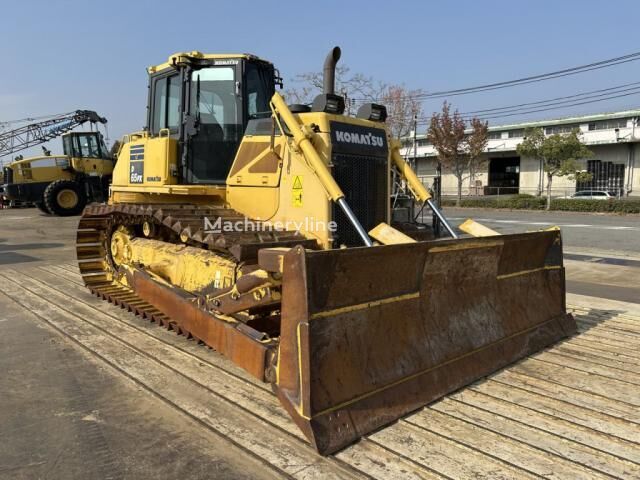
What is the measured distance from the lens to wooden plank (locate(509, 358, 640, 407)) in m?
3.74

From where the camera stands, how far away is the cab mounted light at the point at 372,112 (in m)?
5.57

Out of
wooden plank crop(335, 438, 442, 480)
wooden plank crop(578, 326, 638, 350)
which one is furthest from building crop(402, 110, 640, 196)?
wooden plank crop(335, 438, 442, 480)

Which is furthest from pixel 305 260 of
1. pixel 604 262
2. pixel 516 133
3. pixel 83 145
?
pixel 516 133

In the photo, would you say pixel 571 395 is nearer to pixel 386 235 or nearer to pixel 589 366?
pixel 589 366

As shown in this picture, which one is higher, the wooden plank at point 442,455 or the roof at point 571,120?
the roof at point 571,120

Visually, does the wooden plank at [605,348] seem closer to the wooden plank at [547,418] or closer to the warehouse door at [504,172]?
the wooden plank at [547,418]

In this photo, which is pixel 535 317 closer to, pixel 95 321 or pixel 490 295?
pixel 490 295

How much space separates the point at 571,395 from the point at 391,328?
139 centimetres

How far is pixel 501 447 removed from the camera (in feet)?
9.83

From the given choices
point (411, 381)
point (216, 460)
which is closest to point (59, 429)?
point (216, 460)

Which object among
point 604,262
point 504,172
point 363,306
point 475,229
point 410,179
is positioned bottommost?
point 604,262

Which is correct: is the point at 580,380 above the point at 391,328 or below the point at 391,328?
below

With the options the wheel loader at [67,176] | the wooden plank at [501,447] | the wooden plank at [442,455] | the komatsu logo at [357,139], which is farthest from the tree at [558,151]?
the wooden plank at [442,455]

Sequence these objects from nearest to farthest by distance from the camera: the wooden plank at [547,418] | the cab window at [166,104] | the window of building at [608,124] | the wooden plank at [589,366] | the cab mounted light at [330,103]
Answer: the wooden plank at [547,418]
the wooden plank at [589,366]
the cab mounted light at [330,103]
the cab window at [166,104]
the window of building at [608,124]
